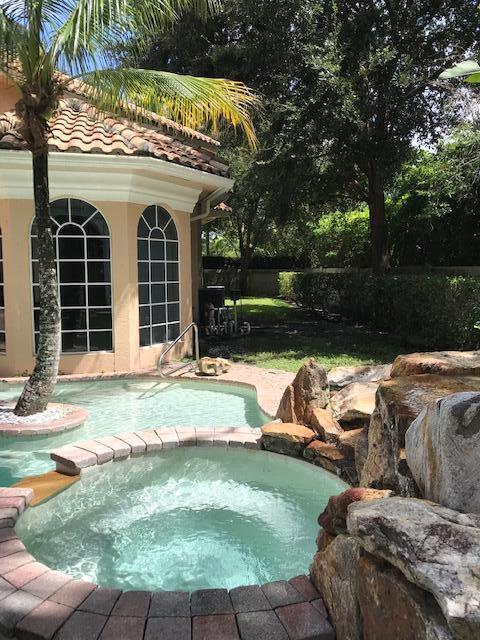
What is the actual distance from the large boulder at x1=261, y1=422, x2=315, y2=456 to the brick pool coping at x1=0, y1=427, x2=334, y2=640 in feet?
8.51

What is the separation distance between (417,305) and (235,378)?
6449 millimetres

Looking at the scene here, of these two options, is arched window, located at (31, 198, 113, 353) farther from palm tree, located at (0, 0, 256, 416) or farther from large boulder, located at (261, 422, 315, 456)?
large boulder, located at (261, 422, 315, 456)

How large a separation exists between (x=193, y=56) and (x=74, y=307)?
387 inches

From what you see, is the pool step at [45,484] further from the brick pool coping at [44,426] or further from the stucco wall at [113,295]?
the stucco wall at [113,295]

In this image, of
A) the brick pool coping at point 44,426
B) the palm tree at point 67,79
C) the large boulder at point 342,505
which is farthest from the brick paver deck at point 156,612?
the palm tree at point 67,79

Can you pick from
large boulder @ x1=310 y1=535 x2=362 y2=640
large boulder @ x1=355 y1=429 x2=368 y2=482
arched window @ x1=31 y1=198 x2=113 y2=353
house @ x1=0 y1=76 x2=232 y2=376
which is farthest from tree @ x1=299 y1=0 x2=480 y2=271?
large boulder @ x1=310 y1=535 x2=362 y2=640

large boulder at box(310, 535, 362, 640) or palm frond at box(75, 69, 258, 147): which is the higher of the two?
palm frond at box(75, 69, 258, 147)

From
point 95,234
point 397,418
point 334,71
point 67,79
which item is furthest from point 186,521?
point 334,71

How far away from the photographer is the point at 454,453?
8.19 feet

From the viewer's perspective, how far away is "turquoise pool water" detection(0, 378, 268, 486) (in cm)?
620

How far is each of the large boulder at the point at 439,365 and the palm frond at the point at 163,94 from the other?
14.6 feet

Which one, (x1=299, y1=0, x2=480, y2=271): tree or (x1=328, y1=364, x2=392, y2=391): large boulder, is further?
(x1=299, y1=0, x2=480, y2=271): tree

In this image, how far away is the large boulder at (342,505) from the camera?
299 centimetres

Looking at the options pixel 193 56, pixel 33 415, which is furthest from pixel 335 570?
pixel 193 56
